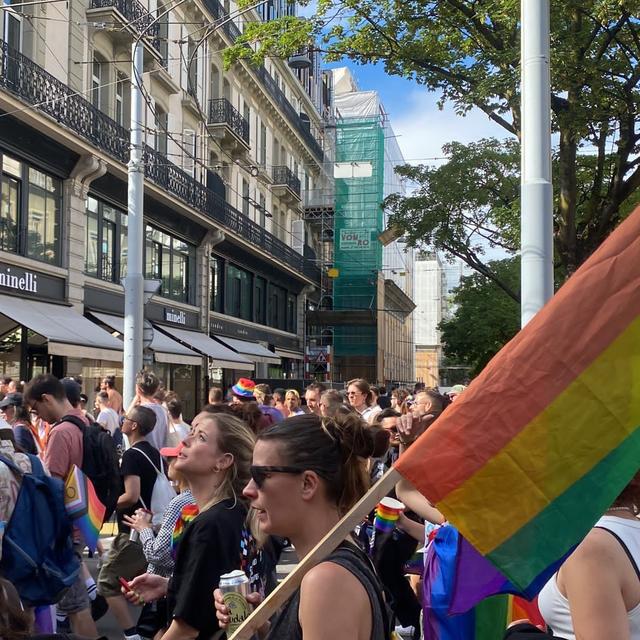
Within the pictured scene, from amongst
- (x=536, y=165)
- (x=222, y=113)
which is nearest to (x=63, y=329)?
(x=536, y=165)

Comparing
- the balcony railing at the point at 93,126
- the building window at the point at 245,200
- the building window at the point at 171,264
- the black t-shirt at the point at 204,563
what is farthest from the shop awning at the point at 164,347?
the black t-shirt at the point at 204,563

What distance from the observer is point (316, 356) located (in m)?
40.4

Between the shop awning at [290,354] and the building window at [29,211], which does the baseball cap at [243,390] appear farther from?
the shop awning at [290,354]

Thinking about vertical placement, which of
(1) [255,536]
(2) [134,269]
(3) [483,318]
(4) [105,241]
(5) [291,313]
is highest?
(4) [105,241]

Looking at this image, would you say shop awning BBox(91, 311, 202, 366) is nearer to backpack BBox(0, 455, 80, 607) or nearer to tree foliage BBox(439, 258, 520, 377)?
tree foliage BBox(439, 258, 520, 377)

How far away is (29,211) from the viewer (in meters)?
16.5

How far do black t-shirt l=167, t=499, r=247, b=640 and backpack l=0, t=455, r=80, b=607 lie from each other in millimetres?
1120

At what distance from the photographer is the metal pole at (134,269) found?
11945mm

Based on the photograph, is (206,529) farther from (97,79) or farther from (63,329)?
(97,79)

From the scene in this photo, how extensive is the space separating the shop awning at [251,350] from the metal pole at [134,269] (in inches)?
594

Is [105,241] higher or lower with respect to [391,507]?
higher

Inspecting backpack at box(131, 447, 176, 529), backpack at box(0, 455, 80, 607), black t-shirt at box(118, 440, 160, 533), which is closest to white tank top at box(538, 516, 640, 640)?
backpack at box(0, 455, 80, 607)

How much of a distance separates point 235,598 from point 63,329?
14175 millimetres

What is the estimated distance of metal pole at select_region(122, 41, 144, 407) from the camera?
39.2 feet
